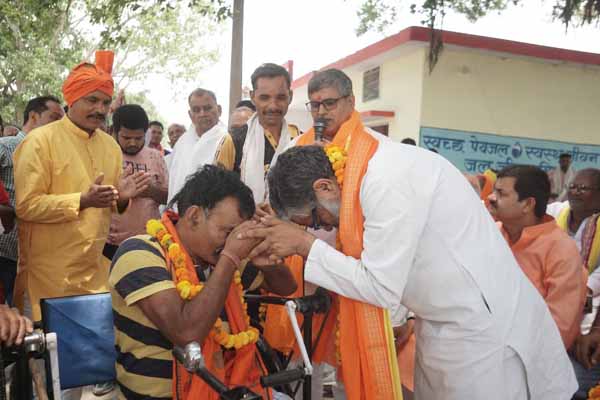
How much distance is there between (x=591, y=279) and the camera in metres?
3.50

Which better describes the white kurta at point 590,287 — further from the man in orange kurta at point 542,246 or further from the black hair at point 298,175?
the black hair at point 298,175

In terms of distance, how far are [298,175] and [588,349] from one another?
200cm

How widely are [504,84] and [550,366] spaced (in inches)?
472

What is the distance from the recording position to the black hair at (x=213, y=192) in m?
2.24

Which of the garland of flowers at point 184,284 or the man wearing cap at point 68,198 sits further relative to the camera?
the man wearing cap at point 68,198

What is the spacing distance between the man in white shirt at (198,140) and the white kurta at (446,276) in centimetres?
185

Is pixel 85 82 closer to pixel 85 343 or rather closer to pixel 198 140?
pixel 198 140

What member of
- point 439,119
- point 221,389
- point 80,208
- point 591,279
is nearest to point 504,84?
point 439,119

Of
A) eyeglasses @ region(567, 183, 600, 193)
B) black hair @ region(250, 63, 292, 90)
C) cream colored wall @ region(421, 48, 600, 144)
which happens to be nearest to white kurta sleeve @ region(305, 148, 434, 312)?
black hair @ region(250, 63, 292, 90)

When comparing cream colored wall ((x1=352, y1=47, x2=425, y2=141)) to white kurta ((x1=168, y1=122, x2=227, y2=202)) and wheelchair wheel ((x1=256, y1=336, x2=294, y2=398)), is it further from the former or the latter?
wheelchair wheel ((x1=256, y1=336, x2=294, y2=398))

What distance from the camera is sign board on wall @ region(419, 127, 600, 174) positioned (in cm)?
1243

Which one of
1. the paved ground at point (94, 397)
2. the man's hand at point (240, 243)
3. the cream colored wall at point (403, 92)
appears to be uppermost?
the cream colored wall at point (403, 92)

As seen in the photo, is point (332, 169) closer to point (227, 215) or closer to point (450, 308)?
point (227, 215)

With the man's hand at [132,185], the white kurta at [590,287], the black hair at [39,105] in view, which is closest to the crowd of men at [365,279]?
the white kurta at [590,287]
